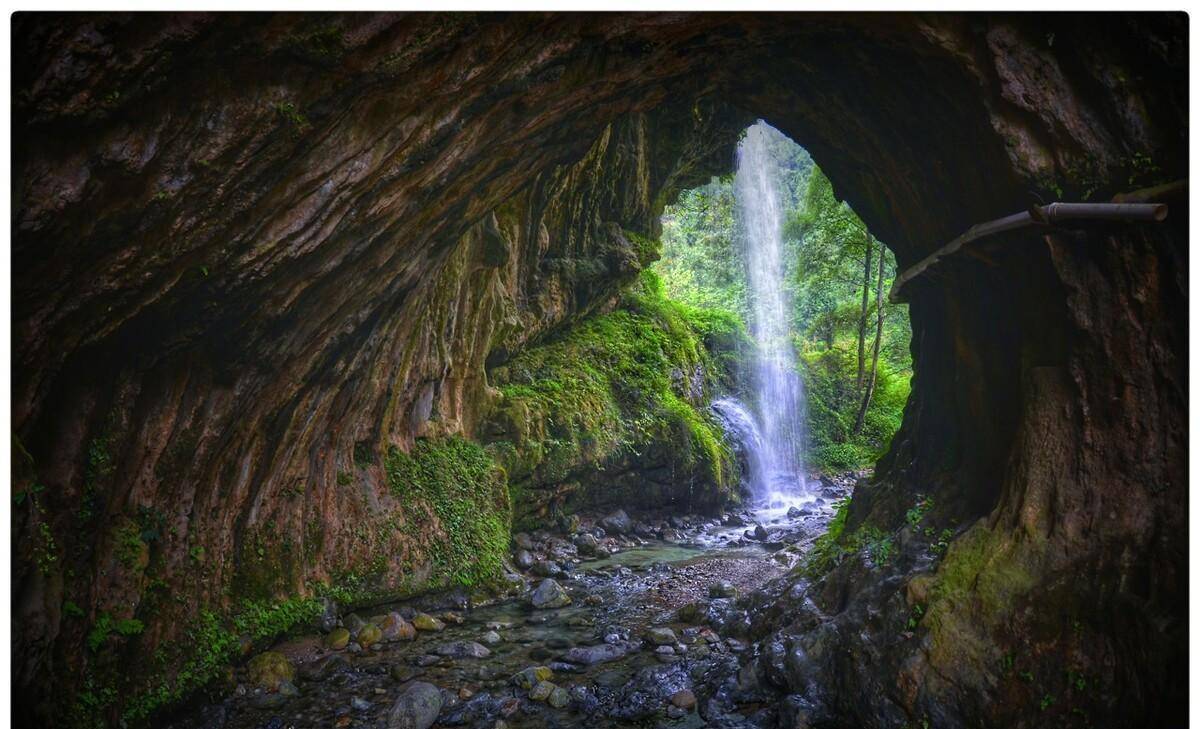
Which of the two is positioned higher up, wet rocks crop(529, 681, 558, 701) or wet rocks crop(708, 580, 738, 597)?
wet rocks crop(708, 580, 738, 597)

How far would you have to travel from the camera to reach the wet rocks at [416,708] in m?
5.34

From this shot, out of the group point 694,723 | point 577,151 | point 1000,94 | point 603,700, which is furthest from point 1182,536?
point 577,151

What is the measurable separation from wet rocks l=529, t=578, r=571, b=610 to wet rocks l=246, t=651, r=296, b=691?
10.6 feet

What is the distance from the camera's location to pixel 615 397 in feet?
49.5

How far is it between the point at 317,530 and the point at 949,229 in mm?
7563

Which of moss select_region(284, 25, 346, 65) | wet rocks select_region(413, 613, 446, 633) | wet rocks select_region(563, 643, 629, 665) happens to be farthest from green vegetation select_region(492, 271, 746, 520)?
moss select_region(284, 25, 346, 65)

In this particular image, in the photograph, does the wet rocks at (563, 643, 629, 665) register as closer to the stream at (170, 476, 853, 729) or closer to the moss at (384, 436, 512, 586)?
the stream at (170, 476, 853, 729)

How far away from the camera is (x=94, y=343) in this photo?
445 centimetres

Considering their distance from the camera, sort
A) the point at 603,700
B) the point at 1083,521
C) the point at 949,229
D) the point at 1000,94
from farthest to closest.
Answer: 1. the point at 949,229
2. the point at 603,700
3. the point at 1000,94
4. the point at 1083,521

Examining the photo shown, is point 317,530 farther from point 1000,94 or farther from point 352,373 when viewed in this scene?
point 1000,94

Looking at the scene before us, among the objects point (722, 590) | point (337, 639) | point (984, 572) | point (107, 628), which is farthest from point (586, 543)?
point (107, 628)

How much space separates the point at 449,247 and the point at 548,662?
15.4ft

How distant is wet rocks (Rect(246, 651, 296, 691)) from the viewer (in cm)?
596

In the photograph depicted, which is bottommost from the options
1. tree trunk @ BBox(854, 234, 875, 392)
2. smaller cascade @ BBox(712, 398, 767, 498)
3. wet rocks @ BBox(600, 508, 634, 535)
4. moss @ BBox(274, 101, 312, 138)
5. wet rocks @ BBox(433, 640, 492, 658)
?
wet rocks @ BBox(433, 640, 492, 658)
